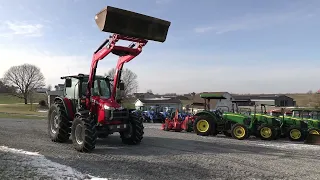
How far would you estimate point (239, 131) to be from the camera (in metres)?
15.0

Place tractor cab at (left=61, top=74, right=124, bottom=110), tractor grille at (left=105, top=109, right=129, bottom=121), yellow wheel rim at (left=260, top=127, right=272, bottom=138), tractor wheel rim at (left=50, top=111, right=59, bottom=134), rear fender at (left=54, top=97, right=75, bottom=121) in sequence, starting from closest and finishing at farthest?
tractor grille at (left=105, top=109, right=129, bottom=121) → tractor cab at (left=61, top=74, right=124, bottom=110) → rear fender at (left=54, top=97, right=75, bottom=121) → tractor wheel rim at (left=50, top=111, right=59, bottom=134) → yellow wheel rim at (left=260, top=127, right=272, bottom=138)

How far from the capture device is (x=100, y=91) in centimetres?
1145

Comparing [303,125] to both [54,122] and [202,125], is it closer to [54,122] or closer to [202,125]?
[202,125]

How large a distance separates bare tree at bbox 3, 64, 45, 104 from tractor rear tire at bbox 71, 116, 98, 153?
75094 millimetres

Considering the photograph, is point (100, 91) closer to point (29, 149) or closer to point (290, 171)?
point (29, 149)

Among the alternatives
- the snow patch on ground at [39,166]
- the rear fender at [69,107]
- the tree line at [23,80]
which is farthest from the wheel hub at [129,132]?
the tree line at [23,80]

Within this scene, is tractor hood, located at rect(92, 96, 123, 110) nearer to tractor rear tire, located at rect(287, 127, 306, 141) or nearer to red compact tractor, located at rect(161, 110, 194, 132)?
red compact tractor, located at rect(161, 110, 194, 132)

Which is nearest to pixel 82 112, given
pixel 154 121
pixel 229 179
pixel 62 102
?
pixel 62 102

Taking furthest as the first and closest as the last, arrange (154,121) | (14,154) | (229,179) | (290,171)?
(154,121) < (14,154) < (290,171) < (229,179)

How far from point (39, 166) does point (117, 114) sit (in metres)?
3.61

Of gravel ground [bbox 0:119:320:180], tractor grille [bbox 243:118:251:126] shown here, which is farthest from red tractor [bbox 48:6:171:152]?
tractor grille [bbox 243:118:251:126]

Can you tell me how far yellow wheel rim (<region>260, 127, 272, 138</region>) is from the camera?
1488cm

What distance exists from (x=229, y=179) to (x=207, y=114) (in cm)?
942

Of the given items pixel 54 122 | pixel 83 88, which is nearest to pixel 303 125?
pixel 83 88
